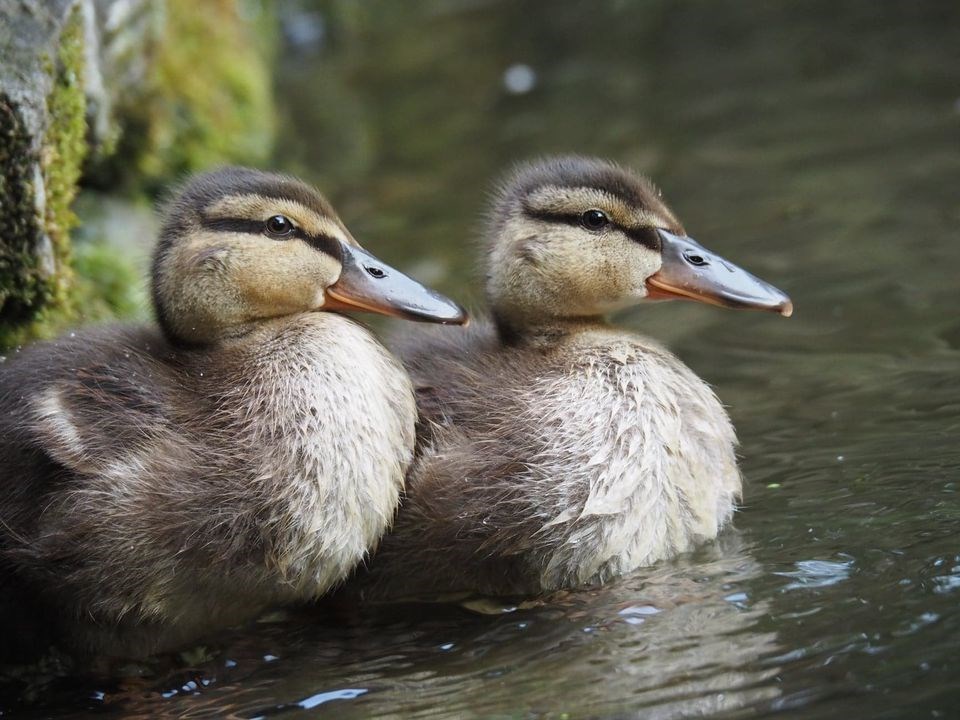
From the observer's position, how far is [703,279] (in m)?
5.52

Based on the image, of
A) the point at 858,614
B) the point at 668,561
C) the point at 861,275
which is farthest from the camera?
the point at 861,275

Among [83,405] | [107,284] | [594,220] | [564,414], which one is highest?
[107,284]

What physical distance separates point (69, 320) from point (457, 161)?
16.4 ft

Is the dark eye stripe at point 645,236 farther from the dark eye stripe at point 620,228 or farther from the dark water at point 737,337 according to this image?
the dark water at point 737,337

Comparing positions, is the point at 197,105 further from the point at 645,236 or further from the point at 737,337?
the point at 645,236

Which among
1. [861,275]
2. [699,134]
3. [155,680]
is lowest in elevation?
[155,680]

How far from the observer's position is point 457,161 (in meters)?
11.1

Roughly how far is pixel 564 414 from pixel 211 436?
4.07ft

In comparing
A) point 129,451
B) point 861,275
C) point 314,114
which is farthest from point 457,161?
point 129,451

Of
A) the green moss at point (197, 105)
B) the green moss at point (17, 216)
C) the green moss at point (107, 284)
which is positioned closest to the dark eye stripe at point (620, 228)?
the green moss at point (17, 216)

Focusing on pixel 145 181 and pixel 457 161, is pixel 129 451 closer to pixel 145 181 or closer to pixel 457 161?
pixel 145 181

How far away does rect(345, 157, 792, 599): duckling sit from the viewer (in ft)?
16.3

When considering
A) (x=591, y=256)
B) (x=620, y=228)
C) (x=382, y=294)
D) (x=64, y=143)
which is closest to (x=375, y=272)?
(x=382, y=294)

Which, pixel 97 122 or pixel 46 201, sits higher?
pixel 97 122
